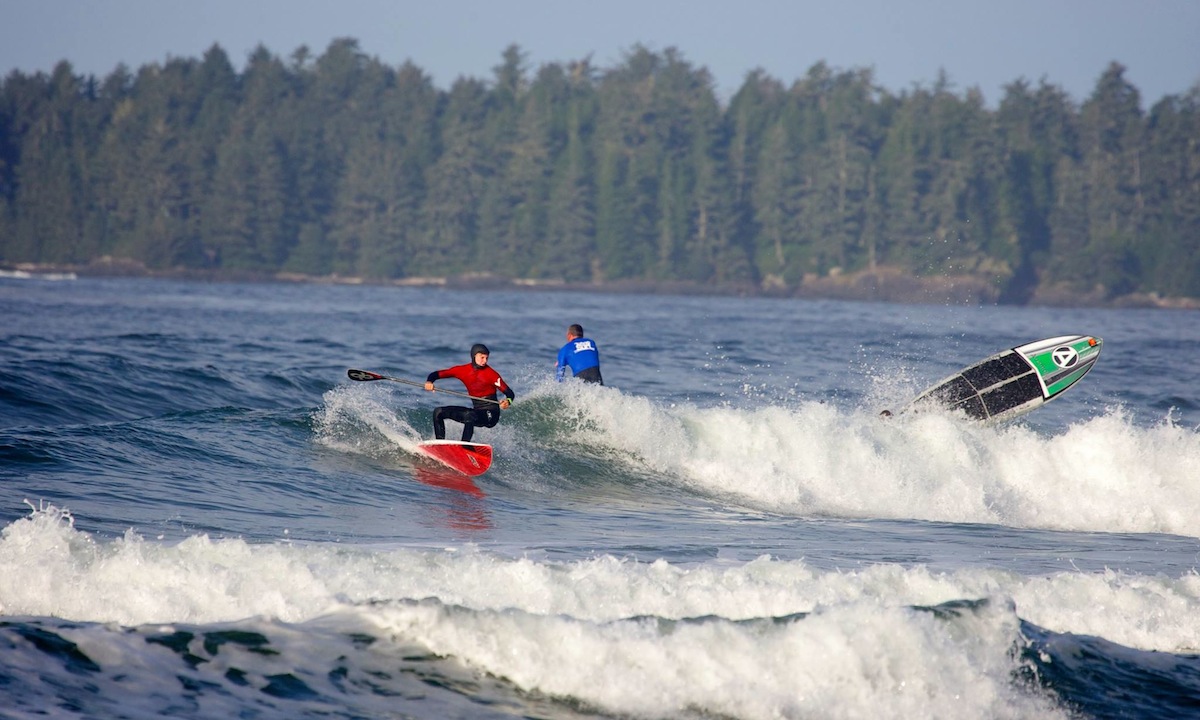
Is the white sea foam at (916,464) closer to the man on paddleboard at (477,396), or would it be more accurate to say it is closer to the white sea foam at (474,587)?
the man on paddleboard at (477,396)

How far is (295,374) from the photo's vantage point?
2125 cm

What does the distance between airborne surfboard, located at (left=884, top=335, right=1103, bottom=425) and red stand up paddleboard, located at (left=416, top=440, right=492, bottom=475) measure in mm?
6678

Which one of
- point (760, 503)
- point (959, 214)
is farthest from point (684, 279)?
point (760, 503)

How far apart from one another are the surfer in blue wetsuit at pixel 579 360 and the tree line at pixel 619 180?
8066 cm

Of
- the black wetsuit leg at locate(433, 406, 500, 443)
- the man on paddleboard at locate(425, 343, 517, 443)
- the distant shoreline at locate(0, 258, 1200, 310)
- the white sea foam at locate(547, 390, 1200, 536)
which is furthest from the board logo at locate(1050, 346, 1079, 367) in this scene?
the distant shoreline at locate(0, 258, 1200, 310)

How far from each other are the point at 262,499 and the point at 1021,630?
696cm

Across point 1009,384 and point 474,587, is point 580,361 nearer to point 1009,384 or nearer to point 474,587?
point 1009,384

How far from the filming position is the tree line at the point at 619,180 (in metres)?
101

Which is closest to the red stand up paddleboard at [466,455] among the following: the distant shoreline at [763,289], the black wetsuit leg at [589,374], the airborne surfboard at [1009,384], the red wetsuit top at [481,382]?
the red wetsuit top at [481,382]

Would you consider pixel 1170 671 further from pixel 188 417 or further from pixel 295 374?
pixel 295 374

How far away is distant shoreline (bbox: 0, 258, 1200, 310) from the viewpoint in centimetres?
9325

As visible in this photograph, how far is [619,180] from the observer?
110062mm

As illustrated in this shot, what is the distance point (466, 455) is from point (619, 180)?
97983 mm

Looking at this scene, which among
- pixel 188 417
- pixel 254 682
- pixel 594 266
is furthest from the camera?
pixel 594 266
